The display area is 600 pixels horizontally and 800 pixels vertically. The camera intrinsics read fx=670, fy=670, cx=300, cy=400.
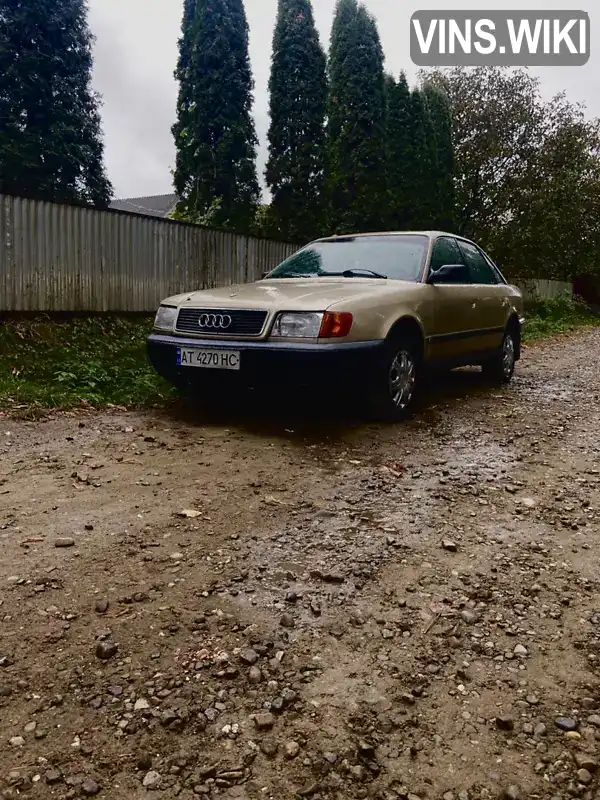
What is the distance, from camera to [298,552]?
296cm

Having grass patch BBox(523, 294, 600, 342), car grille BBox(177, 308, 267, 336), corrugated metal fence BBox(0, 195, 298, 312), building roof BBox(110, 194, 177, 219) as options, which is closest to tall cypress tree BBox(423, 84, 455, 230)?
grass patch BBox(523, 294, 600, 342)

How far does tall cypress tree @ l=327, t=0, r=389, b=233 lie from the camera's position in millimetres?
15586

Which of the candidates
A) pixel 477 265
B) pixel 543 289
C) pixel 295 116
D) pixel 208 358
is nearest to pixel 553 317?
pixel 543 289

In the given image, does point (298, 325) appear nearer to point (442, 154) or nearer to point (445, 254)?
point (445, 254)

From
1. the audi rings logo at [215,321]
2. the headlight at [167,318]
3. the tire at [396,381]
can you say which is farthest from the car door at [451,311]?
the headlight at [167,318]

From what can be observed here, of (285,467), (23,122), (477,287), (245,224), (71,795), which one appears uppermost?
(23,122)

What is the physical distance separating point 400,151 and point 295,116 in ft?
15.1

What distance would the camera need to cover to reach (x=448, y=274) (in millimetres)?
5996

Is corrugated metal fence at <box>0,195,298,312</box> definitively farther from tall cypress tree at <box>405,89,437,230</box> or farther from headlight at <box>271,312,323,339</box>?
tall cypress tree at <box>405,89,437,230</box>

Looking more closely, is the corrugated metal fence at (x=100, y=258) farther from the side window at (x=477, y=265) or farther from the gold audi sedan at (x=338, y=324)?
the side window at (x=477, y=265)

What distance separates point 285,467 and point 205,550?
1.28 metres

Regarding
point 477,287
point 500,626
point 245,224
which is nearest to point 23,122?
point 245,224

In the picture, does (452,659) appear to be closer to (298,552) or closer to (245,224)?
(298,552)

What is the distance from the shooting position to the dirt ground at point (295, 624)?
1.74m
